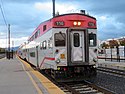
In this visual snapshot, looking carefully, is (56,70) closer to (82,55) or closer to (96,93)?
(82,55)

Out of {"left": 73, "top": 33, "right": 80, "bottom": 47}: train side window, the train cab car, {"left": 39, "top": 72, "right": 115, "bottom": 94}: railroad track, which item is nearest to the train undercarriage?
the train cab car

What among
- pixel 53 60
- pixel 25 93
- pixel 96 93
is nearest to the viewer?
pixel 25 93

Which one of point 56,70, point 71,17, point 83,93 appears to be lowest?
point 83,93

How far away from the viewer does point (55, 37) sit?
44.5 feet

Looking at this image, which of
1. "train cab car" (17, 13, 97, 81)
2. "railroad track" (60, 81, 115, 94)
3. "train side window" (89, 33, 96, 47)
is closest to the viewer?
"railroad track" (60, 81, 115, 94)

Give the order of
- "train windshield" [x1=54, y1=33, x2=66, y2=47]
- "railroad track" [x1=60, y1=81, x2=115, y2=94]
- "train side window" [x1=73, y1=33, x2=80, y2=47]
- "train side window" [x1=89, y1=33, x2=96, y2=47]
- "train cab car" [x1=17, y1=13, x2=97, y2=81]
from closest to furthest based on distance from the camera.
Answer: "railroad track" [x1=60, y1=81, x2=115, y2=94] → "train cab car" [x1=17, y1=13, x2=97, y2=81] → "train windshield" [x1=54, y1=33, x2=66, y2=47] → "train side window" [x1=73, y1=33, x2=80, y2=47] → "train side window" [x1=89, y1=33, x2=96, y2=47]

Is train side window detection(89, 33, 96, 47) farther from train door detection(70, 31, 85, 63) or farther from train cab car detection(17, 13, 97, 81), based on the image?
train door detection(70, 31, 85, 63)

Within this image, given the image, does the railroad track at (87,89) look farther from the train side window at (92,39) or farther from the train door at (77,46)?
the train side window at (92,39)

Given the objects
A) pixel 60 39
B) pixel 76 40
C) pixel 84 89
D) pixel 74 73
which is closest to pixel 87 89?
pixel 84 89

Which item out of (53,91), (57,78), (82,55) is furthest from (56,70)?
(53,91)

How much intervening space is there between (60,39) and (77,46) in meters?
0.90

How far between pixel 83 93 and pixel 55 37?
332 cm

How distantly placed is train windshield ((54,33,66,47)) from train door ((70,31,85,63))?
39cm

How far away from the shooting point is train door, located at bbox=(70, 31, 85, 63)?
13.6 m
